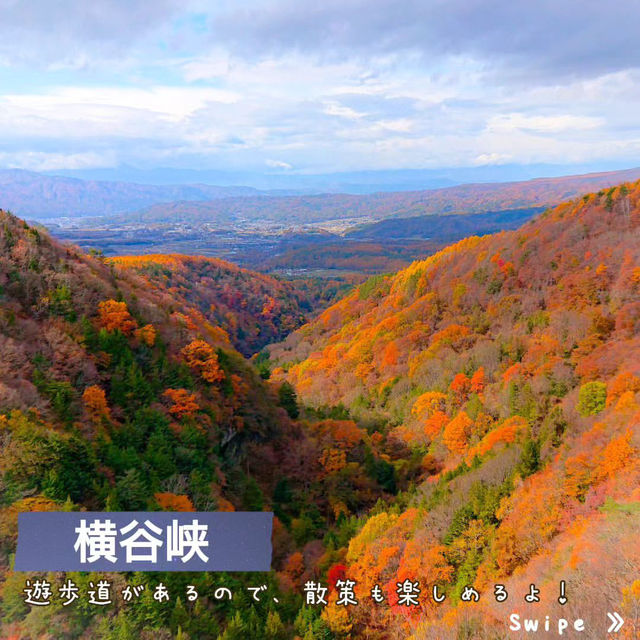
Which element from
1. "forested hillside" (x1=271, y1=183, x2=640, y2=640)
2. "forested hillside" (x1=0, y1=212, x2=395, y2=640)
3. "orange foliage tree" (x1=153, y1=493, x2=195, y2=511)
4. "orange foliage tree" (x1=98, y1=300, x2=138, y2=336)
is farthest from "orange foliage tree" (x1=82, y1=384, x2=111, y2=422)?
"forested hillside" (x1=271, y1=183, x2=640, y2=640)

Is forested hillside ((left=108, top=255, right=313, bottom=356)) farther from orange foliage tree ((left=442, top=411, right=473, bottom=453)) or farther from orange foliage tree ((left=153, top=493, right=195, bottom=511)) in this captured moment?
orange foliage tree ((left=153, top=493, right=195, bottom=511))

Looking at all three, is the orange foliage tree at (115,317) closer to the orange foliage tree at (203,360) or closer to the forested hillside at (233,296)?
the orange foliage tree at (203,360)

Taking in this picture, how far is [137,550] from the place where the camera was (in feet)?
54.4

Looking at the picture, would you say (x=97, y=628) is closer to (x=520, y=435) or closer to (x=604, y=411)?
(x=520, y=435)

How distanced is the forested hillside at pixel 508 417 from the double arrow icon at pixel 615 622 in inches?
9.3

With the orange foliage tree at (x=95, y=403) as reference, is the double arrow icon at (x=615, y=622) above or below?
below

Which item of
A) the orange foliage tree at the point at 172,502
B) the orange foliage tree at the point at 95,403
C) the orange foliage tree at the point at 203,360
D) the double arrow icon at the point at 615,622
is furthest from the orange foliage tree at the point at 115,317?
the double arrow icon at the point at 615,622

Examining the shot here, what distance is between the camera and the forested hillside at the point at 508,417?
2083 centimetres

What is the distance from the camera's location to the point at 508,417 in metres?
42.6

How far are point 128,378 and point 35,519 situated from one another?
52.1 feet

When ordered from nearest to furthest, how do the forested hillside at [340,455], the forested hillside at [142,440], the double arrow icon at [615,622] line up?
the double arrow icon at [615,622]
the forested hillside at [340,455]
the forested hillside at [142,440]

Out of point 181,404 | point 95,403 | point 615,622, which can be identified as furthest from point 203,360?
point 615,622

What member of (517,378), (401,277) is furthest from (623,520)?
(401,277)

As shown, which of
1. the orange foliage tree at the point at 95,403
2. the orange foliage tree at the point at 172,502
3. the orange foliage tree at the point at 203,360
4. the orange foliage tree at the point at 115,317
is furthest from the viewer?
the orange foliage tree at the point at 203,360
